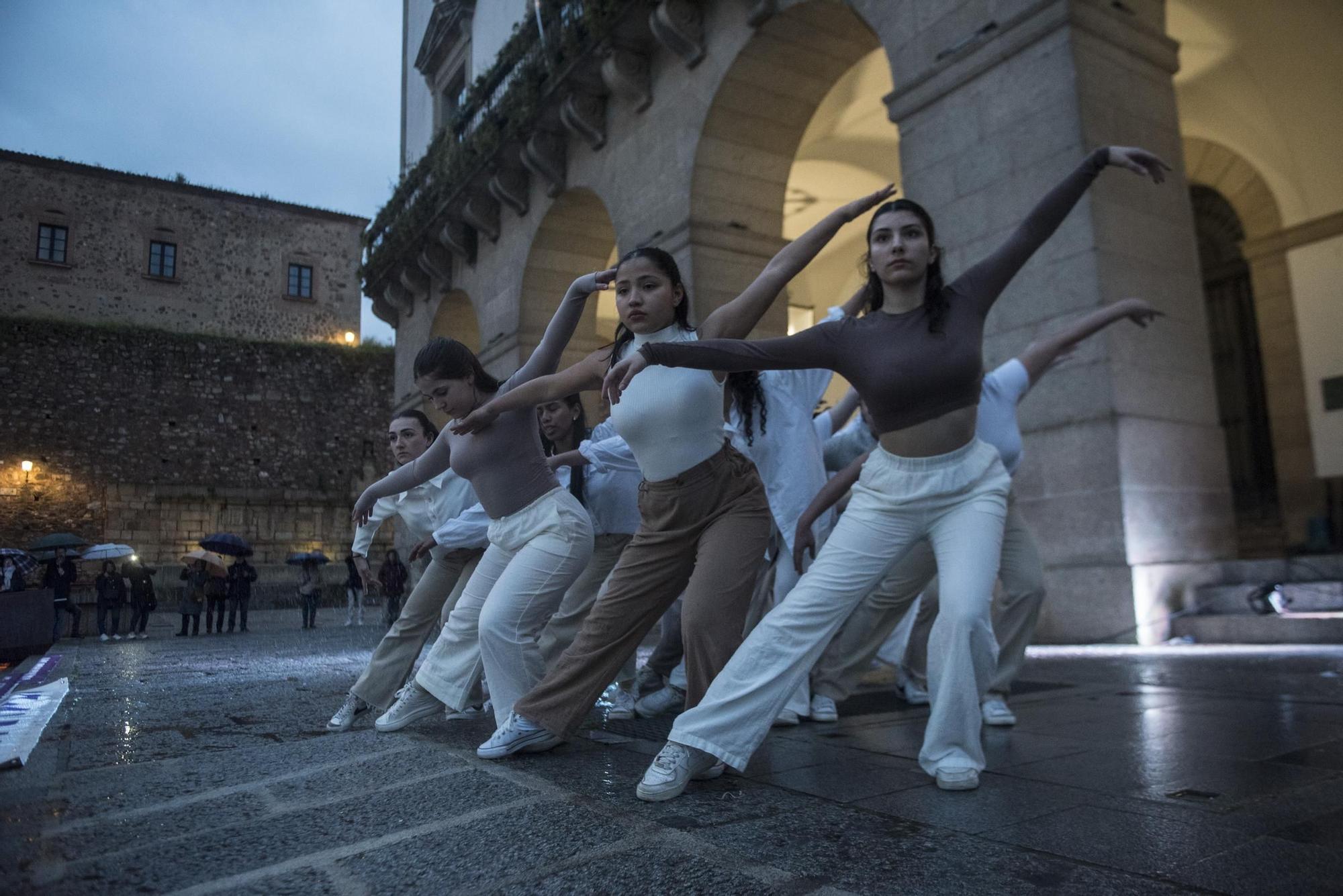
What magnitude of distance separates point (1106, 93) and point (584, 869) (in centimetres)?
712

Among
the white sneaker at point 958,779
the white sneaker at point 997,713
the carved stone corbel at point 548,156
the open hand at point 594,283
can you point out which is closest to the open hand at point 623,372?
the open hand at point 594,283

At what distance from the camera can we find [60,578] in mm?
16469

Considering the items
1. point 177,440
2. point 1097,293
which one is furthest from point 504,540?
point 177,440

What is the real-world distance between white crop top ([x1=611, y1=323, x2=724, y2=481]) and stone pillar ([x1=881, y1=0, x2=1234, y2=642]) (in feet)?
14.9

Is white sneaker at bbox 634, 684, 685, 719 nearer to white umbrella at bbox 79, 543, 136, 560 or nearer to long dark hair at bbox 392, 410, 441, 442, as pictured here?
long dark hair at bbox 392, 410, 441, 442

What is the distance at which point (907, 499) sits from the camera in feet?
9.40

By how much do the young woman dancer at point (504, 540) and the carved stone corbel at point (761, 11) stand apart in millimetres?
7066

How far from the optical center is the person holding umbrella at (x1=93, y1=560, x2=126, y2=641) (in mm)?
16094

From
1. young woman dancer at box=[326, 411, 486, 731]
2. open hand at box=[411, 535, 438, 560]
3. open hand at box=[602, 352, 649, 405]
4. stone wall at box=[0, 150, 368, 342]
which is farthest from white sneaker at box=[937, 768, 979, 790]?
stone wall at box=[0, 150, 368, 342]

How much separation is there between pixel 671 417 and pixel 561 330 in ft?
2.85

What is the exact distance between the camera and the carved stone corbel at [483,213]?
610 inches

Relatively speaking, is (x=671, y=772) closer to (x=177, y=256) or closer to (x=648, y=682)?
(x=648, y=682)

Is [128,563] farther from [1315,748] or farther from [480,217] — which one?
[1315,748]

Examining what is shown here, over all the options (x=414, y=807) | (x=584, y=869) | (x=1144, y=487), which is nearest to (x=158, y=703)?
(x=414, y=807)
